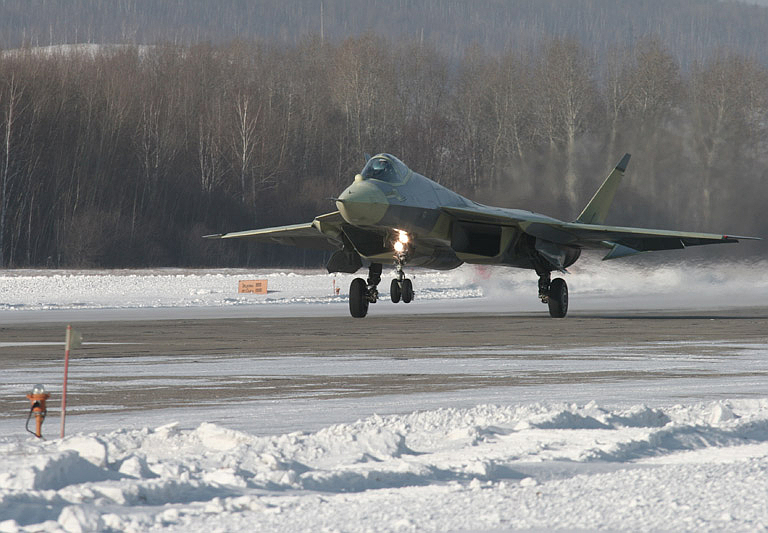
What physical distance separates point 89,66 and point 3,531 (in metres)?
66.9

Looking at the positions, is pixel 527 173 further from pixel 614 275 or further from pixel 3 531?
pixel 3 531

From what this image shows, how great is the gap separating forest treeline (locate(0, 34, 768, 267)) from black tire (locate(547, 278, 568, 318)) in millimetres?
14747

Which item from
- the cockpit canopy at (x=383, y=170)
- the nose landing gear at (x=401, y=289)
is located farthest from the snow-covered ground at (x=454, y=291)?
the cockpit canopy at (x=383, y=170)

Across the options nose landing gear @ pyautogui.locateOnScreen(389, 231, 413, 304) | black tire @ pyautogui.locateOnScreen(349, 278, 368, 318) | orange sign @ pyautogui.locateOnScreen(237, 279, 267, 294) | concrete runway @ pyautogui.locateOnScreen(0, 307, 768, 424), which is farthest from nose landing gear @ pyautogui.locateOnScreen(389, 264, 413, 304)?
orange sign @ pyautogui.locateOnScreen(237, 279, 267, 294)

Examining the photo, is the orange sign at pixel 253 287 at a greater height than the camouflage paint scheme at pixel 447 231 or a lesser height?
lesser

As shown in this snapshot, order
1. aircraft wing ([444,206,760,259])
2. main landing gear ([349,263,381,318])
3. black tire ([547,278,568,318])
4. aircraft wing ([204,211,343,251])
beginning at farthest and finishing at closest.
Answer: aircraft wing ([204,211,343,251]), black tire ([547,278,568,318]), main landing gear ([349,263,381,318]), aircraft wing ([444,206,760,259])

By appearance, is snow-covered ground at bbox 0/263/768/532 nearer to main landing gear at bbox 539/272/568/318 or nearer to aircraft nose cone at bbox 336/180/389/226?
aircraft nose cone at bbox 336/180/389/226

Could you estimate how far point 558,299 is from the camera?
75.0ft

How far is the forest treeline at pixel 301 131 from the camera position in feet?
133

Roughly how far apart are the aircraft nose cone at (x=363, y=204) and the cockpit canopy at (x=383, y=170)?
418mm

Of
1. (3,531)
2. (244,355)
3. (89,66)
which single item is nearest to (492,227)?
(244,355)

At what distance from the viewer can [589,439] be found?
6.43 m

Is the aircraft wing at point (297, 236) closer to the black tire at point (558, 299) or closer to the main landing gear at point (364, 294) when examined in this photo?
the main landing gear at point (364, 294)

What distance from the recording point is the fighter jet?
19594 millimetres
